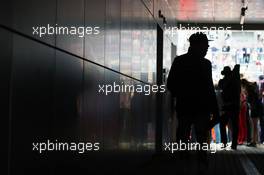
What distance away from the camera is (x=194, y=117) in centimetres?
645

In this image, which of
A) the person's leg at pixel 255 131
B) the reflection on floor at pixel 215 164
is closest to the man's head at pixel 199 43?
the reflection on floor at pixel 215 164

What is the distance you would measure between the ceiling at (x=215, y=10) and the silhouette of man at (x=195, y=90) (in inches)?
267

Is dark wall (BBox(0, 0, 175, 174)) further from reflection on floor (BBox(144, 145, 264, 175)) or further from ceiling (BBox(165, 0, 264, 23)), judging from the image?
ceiling (BBox(165, 0, 264, 23))

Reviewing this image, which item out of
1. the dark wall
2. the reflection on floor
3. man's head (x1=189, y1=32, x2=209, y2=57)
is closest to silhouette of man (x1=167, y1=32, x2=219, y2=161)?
man's head (x1=189, y1=32, x2=209, y2=57)

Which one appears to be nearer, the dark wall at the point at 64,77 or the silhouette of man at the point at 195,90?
the dark wall at the point at 64,77

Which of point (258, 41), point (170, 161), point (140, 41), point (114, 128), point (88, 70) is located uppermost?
point (258, 41)

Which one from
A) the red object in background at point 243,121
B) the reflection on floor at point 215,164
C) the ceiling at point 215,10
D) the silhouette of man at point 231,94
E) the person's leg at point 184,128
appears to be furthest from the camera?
the red object in background at point 243,121

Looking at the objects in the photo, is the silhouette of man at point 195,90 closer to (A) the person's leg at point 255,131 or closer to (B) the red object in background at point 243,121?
(A) the person's leg at point 255,131

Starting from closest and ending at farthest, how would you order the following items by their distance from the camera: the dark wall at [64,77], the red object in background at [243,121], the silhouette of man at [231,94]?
the dark wall at [64,77] → the silhouette of man at [231,94] → the red object in background at [243,121]

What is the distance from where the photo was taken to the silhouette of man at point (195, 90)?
21.0 feet

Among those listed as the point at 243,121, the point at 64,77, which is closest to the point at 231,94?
the point at 243,121

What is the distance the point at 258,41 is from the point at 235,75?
7365 millimetres

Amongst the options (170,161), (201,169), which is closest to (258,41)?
(170,161)

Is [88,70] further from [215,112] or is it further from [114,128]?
[215,112]
